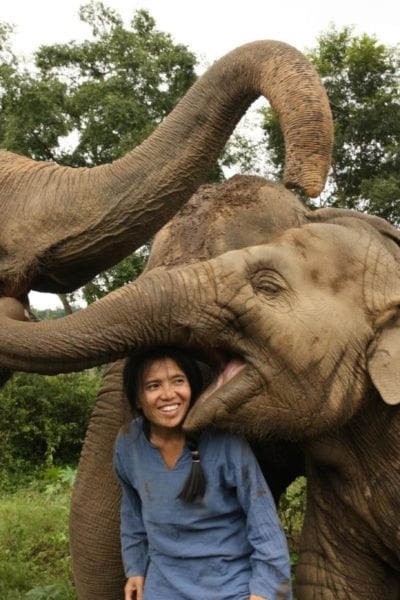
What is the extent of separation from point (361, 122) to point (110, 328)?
58.9ft

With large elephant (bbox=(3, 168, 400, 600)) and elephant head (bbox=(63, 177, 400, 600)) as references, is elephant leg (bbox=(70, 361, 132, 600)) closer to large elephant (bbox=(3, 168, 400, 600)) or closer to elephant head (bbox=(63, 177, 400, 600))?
large elephant (bbox=(3, 168, 400, 600))

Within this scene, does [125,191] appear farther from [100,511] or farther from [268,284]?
[100,511]

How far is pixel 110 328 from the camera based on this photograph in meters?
2.46

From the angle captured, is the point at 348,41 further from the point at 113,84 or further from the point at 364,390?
the point at 364,390

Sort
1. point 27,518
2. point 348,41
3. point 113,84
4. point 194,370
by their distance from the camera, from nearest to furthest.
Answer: point 194,370 < point 27,518 < point 113,84 < point 348,41

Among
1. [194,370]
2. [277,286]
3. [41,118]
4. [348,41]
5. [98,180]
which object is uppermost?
[348,41]

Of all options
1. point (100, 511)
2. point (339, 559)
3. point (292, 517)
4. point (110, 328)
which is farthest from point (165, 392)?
point (292, 517)

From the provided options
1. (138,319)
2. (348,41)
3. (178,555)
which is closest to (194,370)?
(138,319)

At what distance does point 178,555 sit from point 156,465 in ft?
0.95

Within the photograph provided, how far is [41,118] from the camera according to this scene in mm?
18766

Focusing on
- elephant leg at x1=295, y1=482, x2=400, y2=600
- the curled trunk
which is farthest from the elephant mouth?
elephant leg at x1=295, y1=482, x2=400, y2=600

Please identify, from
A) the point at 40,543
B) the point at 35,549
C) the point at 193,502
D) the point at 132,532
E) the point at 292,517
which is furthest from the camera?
the point at 40,543

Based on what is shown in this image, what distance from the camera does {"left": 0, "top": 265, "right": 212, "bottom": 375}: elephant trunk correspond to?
2.37 metres

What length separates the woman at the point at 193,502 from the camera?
249 cm
